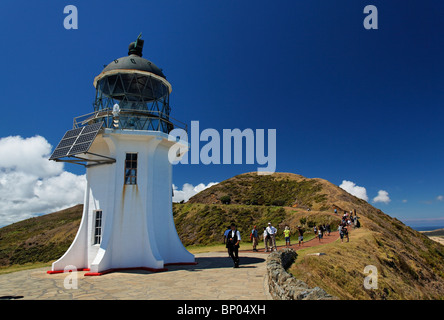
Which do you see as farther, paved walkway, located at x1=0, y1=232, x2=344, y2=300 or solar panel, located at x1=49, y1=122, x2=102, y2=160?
solar panel, located at x1=49, y1=122, x2=102, y2=160

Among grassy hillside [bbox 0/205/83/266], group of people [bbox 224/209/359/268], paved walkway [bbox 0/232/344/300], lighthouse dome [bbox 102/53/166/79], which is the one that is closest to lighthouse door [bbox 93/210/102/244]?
paved walkway [bbox 0/232/344/300]

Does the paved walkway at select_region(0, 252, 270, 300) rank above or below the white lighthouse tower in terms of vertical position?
below

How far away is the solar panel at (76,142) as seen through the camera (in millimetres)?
10875

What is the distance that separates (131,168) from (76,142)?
236 cm

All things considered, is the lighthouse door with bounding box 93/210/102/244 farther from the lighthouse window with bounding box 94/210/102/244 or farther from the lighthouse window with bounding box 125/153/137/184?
the lighthouse window with bounding box 125/153/137/184

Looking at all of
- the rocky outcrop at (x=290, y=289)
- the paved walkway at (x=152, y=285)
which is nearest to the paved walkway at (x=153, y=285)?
A: the paved walkway at (x=152, y=285)

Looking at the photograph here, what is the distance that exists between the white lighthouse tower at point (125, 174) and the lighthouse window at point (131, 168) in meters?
0.04

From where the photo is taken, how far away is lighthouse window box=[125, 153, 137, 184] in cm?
1219

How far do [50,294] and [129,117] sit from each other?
721 cm

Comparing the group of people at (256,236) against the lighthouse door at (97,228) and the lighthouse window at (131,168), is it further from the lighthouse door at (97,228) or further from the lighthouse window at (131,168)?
the lighthouse door at (97,228)

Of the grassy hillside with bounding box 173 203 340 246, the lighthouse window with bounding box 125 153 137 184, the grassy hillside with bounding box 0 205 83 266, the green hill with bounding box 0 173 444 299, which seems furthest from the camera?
the grassy hillside with bounding box 0 205 83 266

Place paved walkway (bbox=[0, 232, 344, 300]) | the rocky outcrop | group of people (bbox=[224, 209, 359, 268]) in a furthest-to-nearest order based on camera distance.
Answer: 1. group of people (bbox=[224, 209, 359, 268])
2. paved walkway (bbox=[0, 232, 344, 300])
3. the rocky outcrop

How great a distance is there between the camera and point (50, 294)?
7.63 m

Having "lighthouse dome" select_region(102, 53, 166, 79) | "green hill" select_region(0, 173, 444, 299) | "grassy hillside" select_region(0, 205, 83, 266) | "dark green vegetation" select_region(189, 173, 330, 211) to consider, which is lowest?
"grassy hillside" select_region(0, 205, 83, 266)
